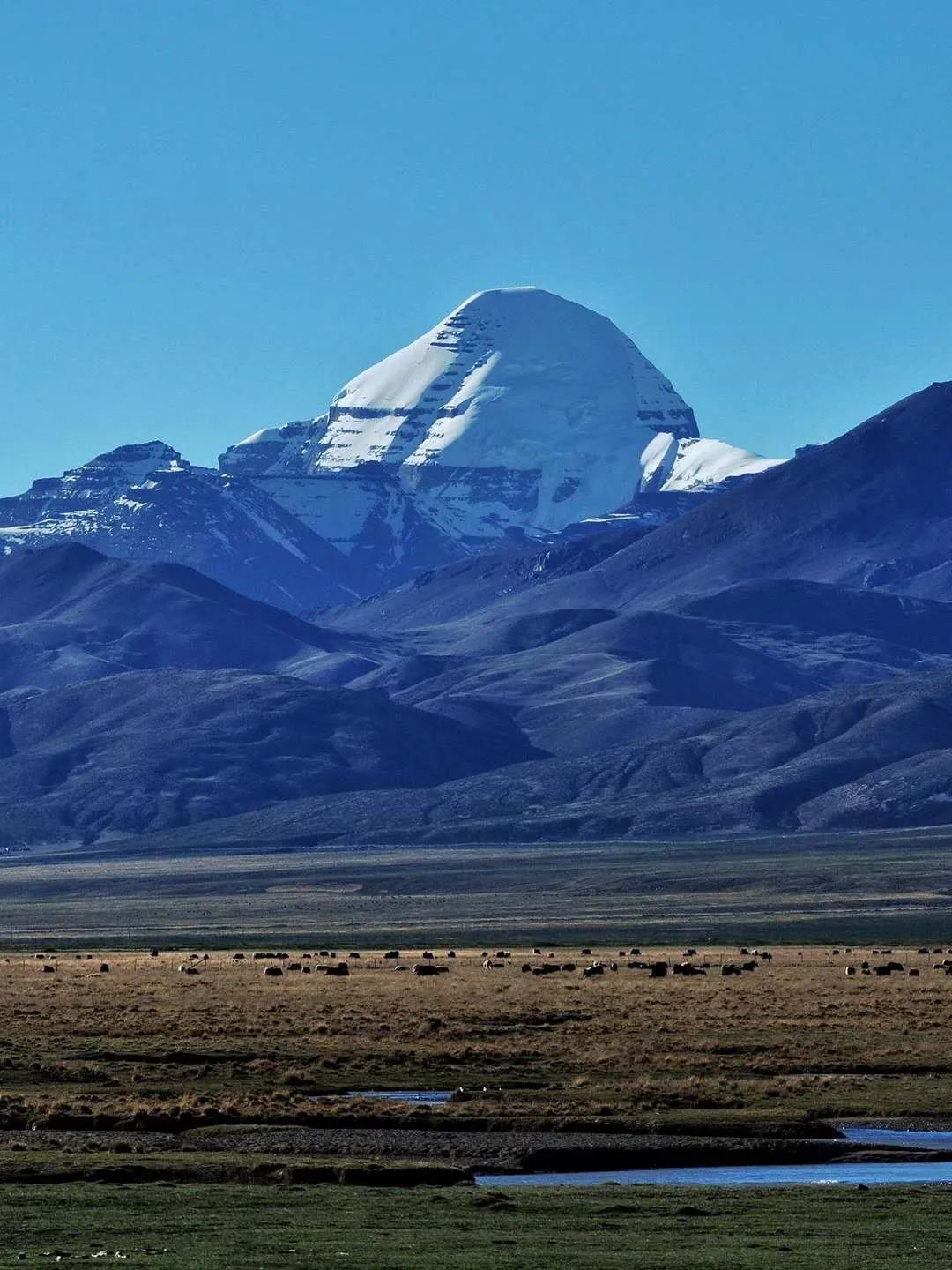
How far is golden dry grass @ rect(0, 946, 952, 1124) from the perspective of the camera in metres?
51.3

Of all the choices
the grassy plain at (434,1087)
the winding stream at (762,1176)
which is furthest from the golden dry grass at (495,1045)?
the winding stream at (762,1176)

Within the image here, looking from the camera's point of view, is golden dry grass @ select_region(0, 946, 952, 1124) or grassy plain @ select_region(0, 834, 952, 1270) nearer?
grassy plain @ select_region(0, 834, 952, 1270)

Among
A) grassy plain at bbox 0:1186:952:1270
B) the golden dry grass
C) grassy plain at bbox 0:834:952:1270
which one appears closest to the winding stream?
grassy plain at bbox 0:1186:952:1270

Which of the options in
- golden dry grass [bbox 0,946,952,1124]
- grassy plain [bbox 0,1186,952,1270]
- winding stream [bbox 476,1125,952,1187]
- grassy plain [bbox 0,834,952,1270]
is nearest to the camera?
grassy plain [bbox 0,1186,952,1270]

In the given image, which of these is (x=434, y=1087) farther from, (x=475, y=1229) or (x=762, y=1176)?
(x=475, y=1229)

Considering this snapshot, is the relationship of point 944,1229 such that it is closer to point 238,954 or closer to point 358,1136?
point 358,1136

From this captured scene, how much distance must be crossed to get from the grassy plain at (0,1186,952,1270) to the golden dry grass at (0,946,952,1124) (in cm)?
1016

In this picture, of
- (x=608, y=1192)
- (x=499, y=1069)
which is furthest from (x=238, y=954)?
(x=608, y=1192)

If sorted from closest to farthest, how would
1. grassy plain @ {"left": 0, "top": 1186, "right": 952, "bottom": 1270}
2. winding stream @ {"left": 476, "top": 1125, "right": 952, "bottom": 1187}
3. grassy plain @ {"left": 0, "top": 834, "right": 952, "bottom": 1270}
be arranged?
grassy plain @ {"left": 0, "top": 1186, "right": 952, "bottom": 1270}
grassy plain @ {"left": 0, "top": 834, "right": 952, "bottom": 1270}
winding stream @ {"left": 476, "top": 1125, "right": 952, "bottom": 1187}

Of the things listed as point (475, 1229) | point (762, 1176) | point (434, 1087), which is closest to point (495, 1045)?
point (434, 1087)

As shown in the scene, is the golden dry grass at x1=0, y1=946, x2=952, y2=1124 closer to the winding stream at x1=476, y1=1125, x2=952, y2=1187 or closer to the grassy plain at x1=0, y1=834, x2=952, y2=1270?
the grassy plain at x1=0, y1=834, x2=952, y2=1270

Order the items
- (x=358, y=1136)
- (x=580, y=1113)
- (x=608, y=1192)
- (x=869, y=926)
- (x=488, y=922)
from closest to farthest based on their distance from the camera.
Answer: (x=608, y=1192)
(x=358, y=1136)
(x=580, y=1113)
(x=869, y=926)
(x=488, y=922)

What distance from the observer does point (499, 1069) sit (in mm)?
57875

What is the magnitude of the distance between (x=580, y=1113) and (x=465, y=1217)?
13.8 metres
